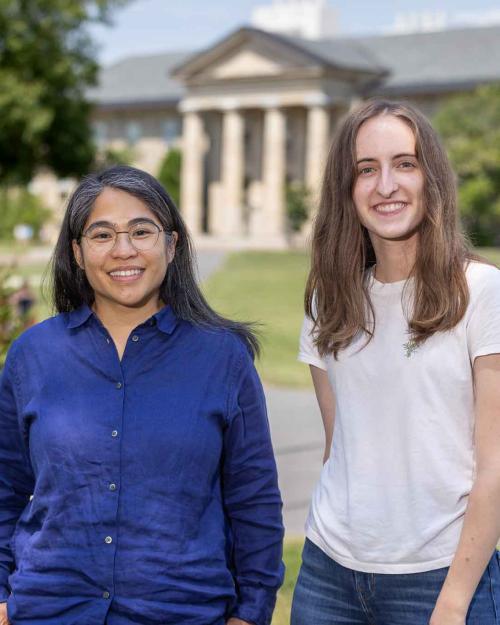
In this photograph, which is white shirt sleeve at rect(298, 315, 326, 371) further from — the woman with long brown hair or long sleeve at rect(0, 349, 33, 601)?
long sleeve at rect(0, 349, 33, 601)

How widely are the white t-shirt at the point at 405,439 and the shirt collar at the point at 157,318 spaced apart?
46cm

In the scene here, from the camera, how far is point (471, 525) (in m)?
2.60

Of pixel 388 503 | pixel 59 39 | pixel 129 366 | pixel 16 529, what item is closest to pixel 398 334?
pixel 388 503

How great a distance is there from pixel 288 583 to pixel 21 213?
54.9m

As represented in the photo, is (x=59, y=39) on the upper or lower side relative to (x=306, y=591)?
upper

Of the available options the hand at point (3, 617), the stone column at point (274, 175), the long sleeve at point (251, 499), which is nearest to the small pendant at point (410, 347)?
the long sleeve at point (251, 499)

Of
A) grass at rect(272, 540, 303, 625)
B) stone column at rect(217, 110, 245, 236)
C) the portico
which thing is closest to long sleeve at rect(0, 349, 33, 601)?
grass at rect(272, 540, 303, 625)

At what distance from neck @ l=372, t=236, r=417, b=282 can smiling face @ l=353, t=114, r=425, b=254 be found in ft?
0.05

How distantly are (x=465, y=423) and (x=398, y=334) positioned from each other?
274 mm

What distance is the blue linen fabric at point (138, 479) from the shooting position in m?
2.74

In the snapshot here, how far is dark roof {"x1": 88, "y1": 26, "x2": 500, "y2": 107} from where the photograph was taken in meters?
62.3

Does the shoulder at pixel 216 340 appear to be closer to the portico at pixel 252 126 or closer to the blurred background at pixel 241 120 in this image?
the blurred background at pixel 241 120

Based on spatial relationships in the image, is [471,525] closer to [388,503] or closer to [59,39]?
[388,503]

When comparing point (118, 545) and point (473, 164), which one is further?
point (473, 164)
